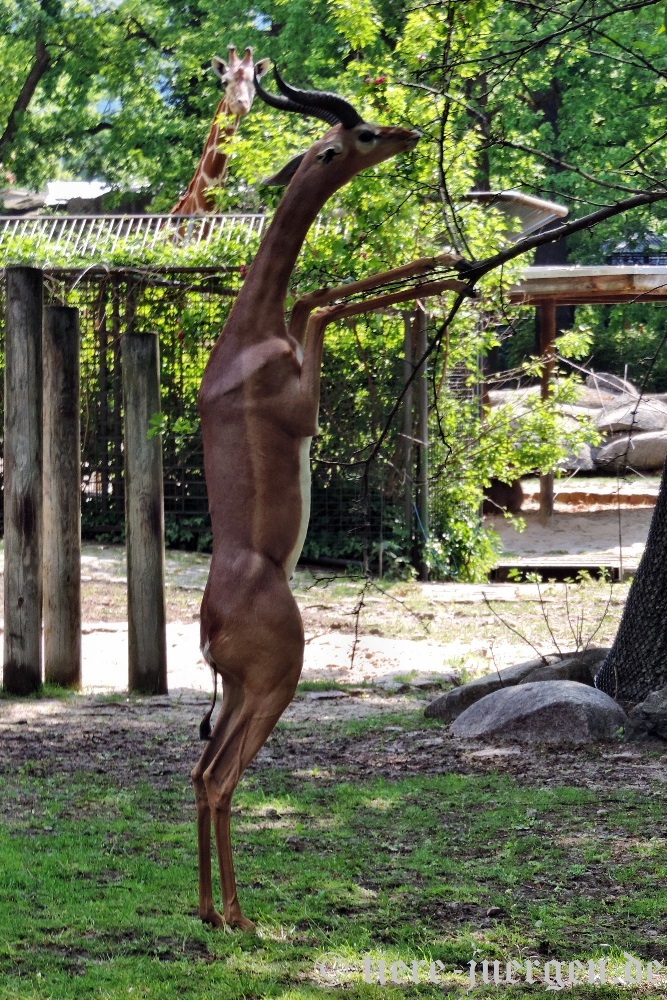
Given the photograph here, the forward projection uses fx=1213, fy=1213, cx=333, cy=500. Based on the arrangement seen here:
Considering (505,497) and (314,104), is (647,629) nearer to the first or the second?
(314,104)

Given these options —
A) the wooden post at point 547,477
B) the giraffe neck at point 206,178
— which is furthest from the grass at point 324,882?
the wooden post at point 547,477

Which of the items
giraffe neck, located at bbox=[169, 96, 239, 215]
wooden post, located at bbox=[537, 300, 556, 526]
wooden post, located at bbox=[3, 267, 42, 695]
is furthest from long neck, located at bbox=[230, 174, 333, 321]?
wooden post, located at bbox=[537, 300, 556, 526]

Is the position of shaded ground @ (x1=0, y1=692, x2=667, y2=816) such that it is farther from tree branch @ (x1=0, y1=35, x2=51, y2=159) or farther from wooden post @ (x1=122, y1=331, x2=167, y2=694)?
tree branch @ (x1=0, y1=35, x2=51, y2=159)

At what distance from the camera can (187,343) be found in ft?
42.7

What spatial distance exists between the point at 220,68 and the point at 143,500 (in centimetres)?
1194

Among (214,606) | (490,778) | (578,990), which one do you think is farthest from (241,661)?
(490,778)

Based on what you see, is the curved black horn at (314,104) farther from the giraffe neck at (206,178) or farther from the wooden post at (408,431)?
the giraffe neck at (206,178)

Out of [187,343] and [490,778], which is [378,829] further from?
[187,343]

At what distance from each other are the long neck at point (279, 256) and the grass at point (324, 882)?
6.52 feet

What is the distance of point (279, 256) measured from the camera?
387cm

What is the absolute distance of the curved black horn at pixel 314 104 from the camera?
12.2 feet

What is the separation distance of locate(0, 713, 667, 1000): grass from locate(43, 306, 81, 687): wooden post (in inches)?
59.6

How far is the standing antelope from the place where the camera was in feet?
12.4

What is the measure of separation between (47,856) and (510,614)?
6228 mm
